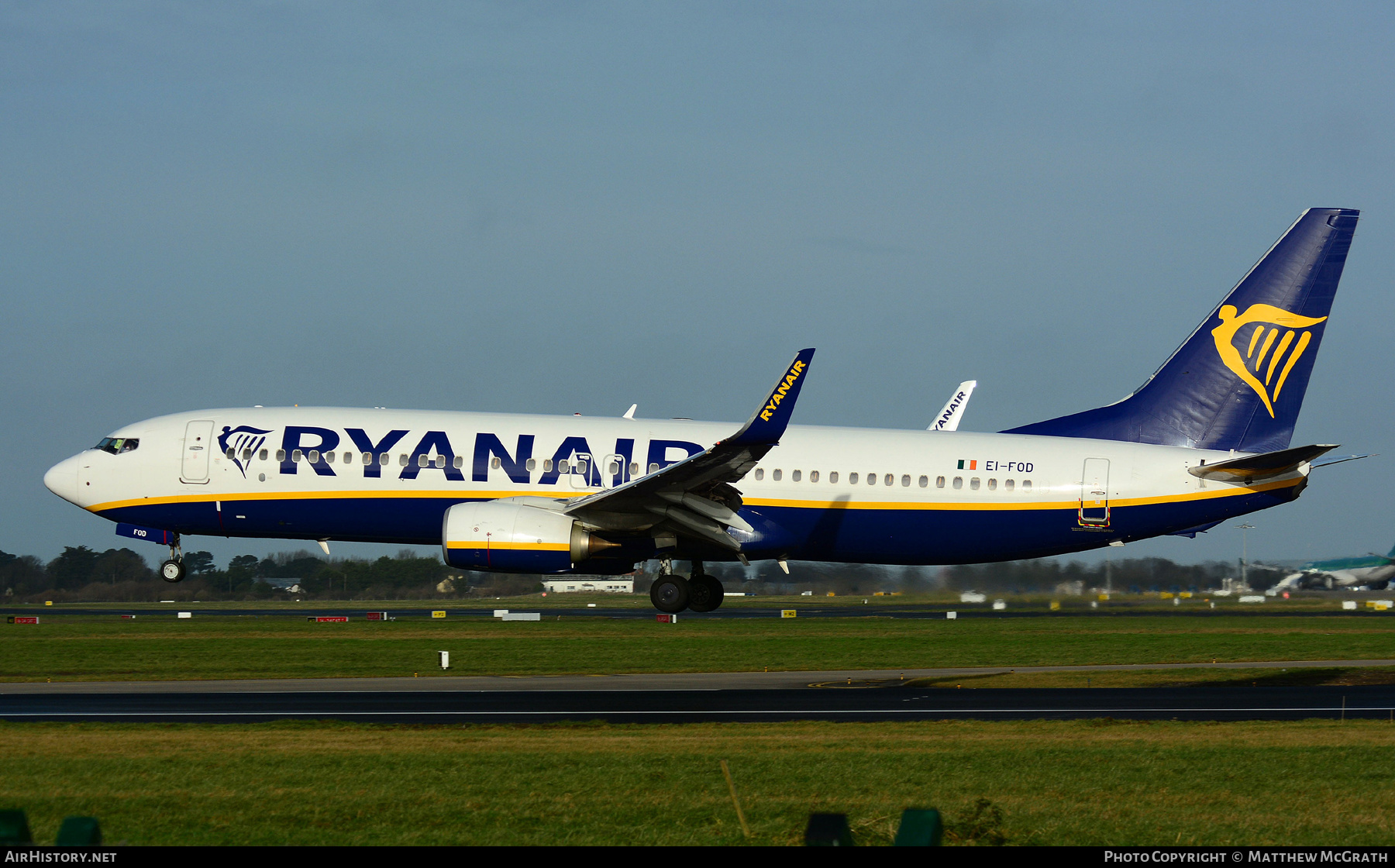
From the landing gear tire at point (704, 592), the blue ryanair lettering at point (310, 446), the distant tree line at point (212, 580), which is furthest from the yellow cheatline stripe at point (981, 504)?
the distant tree line at point (212, 580)

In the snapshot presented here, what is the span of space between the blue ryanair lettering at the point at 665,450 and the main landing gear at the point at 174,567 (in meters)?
13.0

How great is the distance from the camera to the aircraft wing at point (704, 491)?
28328 millimetres

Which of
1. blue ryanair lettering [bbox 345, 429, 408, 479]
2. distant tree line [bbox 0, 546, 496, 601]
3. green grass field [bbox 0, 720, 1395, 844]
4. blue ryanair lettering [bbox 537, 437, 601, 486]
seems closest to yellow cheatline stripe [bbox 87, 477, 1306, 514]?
blue ryanair lettering [bbox 537, 437, 601, 486]

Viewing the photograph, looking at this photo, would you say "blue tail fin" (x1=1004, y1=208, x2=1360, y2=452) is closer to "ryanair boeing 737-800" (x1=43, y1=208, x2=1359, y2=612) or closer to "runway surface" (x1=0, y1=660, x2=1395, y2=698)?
"ryanair boeing 737-800" (x1=43, y1=208, x2=1359, y2=612)

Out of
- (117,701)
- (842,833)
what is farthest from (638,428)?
(842,833)

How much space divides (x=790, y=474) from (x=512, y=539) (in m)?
7.16

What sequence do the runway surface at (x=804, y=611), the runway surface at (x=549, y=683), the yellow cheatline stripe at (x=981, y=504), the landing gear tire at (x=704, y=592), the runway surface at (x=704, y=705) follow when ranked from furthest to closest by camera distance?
the runway surface at (x=804, y=611) < the landing gear tire at (x=704, y=592) < the yellow cheatline stripe at (x=981, y=504) < the runway surface at (x=549, y=683) < the runway surface at (x=704, y=705)

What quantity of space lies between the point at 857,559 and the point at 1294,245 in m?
14.0

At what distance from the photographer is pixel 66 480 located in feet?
116

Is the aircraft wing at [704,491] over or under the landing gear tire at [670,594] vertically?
over

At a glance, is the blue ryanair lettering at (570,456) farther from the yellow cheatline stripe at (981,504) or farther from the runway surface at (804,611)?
the runway surface at (804,611)

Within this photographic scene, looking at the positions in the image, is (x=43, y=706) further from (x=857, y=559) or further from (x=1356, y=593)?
(x=1356, y=593)

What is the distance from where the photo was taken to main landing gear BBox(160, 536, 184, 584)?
35250 mm

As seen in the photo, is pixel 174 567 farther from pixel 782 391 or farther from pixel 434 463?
pixel 782 391
